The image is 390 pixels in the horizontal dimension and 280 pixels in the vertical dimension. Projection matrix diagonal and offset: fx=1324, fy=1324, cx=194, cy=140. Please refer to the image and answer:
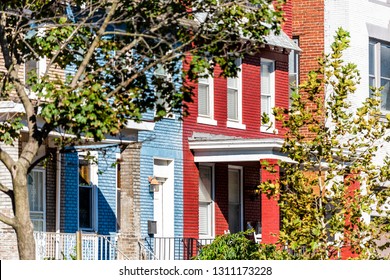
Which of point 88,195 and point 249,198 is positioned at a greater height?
point 249,198

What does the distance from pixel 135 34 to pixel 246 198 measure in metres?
18.0

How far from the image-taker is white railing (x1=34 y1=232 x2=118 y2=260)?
91.2 feet

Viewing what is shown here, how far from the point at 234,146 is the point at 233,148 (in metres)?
0.17

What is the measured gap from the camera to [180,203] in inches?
1323

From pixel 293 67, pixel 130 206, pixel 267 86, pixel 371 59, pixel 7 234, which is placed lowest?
pixel 7 234

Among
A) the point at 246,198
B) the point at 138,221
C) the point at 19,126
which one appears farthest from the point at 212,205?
the point at 19,126

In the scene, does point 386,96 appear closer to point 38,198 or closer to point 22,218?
point 38,198

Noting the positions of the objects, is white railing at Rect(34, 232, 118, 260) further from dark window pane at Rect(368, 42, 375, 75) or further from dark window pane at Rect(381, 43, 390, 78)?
dark window pane at Rect(381, 43, 390, 78)

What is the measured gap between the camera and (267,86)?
37125mm

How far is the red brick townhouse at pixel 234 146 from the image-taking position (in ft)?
109

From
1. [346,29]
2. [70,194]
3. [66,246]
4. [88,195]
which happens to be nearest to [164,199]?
[88,195]

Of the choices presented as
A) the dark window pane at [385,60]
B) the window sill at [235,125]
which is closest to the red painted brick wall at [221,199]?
the window sill at [235,125]
